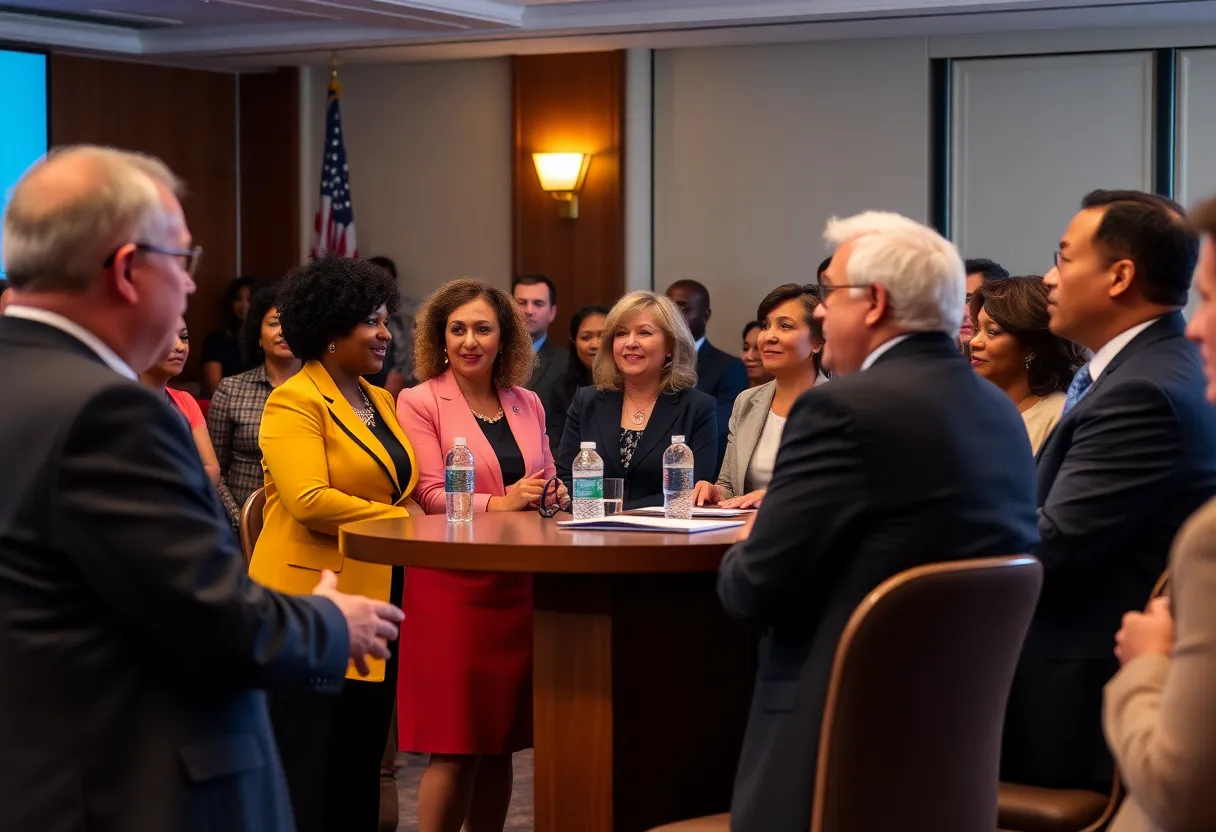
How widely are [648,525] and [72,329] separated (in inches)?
65.0

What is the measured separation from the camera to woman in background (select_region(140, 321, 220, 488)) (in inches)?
199

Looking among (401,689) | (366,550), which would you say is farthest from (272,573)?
(366,550)

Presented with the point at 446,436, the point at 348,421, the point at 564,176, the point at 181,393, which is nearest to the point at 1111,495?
the point at 348,421

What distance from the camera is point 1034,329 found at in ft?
13.3

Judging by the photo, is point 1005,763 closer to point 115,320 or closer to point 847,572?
point 847,572

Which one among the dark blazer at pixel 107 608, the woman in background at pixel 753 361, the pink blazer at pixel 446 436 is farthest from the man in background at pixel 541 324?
the dark blazer at pixel 107 608

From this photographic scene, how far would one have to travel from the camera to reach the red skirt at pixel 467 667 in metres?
4.07

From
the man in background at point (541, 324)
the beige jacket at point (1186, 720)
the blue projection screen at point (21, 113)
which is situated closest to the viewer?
the beige jacket at point (1186, 720)

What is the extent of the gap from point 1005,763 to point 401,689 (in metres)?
1.72

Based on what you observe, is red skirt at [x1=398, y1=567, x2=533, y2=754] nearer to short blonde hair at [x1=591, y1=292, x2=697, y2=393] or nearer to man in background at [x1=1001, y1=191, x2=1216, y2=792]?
short blonde hair at [x1=591, y1=292, x2=697, y2=393]

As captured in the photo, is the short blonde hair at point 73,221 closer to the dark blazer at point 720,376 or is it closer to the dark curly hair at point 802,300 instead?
the dark curly hair at point 802,300

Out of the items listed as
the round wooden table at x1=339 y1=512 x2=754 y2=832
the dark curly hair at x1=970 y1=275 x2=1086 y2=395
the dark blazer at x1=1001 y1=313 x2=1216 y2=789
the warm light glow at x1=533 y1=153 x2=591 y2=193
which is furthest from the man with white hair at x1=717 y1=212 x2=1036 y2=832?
the warm light glow at x1=533 y1=153 x2=591 y2=193

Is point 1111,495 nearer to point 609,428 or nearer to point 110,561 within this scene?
point 110,561

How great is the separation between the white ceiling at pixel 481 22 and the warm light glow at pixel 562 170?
0.65 meters
